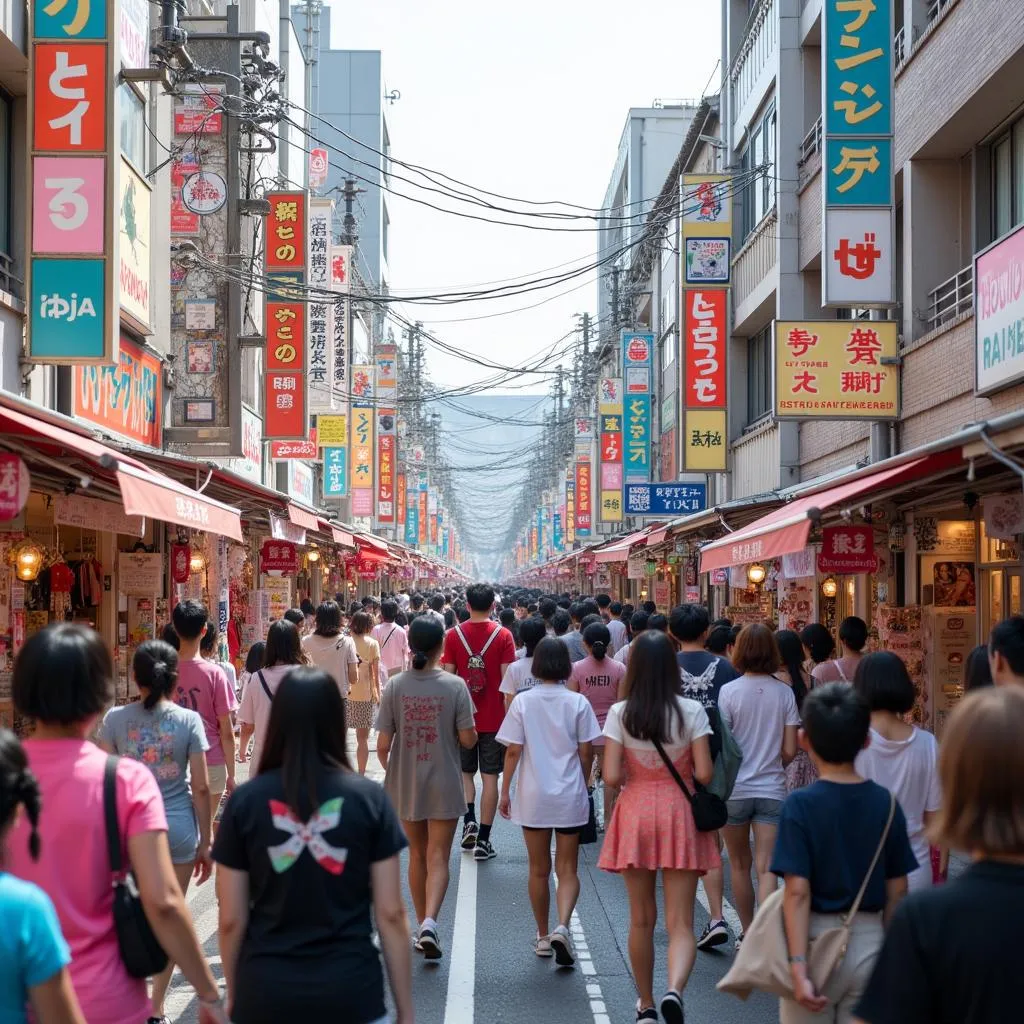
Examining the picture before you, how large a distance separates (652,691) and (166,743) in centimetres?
235

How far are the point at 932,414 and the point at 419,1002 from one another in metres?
9.32

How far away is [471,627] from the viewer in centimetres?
1092

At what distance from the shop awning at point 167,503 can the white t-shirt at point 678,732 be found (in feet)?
10.8

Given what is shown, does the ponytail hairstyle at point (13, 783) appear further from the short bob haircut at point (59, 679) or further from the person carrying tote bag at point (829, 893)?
the person carrying tote bag at point (829, 893)

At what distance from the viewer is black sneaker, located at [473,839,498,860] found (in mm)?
11203

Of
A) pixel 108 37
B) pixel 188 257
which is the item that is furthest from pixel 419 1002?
pixel 188 257

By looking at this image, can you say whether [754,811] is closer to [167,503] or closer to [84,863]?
[167,503]

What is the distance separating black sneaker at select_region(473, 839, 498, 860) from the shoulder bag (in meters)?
6.97

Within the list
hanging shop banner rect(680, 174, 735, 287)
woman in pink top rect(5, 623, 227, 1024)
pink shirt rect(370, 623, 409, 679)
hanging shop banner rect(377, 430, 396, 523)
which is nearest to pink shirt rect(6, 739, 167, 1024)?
woman in pink top rect(5, 623, 227, 1024)

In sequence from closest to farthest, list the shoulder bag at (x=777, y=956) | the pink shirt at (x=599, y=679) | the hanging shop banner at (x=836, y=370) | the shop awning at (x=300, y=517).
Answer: the shoulder bag at (x=777, y=956) < the pink shirt at (x=599, y=679) < the hanging shop banner at (x=836, y=370) < the shop awning at (x=300, y=517)

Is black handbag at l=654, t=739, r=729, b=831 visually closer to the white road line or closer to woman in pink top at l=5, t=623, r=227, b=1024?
the white road line

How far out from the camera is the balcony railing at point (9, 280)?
12.7 metres

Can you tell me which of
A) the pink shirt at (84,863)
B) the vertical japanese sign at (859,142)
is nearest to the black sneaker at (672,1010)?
the pink shirt at (84,863)

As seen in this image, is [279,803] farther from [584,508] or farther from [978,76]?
[584,508]
